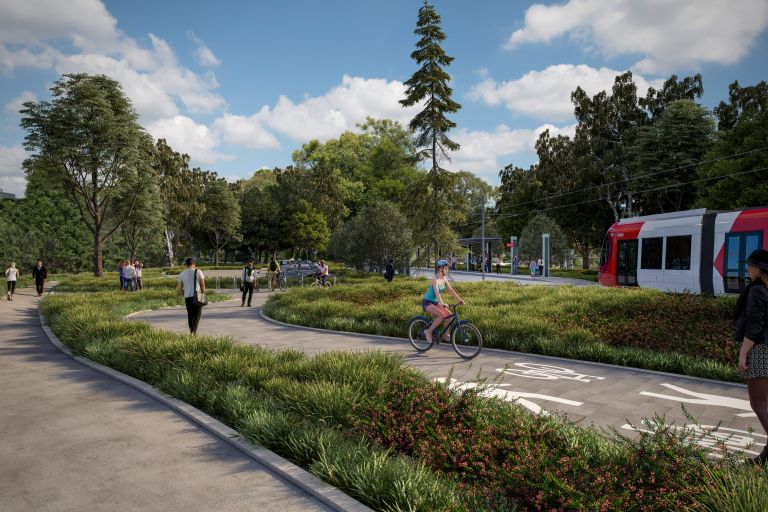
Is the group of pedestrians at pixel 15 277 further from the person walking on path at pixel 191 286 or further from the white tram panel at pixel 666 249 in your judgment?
the white tram panel at pixel 666 249

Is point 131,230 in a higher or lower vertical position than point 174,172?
lower

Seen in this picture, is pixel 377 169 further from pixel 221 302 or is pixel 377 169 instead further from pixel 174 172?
pixel 221 302

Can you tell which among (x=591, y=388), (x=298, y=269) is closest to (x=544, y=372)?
(x=591, y=388)

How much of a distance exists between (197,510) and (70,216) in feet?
218

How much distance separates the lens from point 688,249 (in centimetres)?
1891

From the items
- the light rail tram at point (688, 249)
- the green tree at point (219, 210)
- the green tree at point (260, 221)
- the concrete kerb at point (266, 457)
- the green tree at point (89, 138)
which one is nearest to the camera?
the concrete kerb at point (266, 457)

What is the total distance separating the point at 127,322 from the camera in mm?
11656

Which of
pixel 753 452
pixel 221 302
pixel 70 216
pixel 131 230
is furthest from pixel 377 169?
pixel 753 452

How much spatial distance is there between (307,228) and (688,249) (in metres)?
46.6

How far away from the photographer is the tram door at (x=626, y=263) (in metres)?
21.5

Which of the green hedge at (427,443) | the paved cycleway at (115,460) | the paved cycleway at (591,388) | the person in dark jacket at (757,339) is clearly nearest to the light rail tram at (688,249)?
the paved cycleway at (591,388)

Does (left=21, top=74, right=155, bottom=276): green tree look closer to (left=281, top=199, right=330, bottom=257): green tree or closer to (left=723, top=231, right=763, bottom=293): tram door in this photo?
(left=281, top=199, right=330, bottom=257): green tree

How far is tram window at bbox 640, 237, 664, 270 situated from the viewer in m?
20.2

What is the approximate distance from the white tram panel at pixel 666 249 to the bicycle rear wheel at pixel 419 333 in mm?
12055
